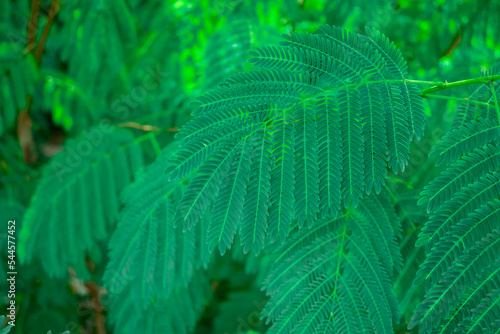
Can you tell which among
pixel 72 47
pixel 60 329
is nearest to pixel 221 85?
pixel 72 47

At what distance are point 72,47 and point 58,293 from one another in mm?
1509

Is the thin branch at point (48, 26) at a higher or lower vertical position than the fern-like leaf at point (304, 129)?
higher

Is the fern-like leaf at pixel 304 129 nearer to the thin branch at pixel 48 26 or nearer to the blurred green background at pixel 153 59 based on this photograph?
the blurred green background at pixel 153 59

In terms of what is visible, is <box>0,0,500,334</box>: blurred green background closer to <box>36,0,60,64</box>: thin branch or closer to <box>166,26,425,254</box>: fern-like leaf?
<box>36,0,60,64</box>: thin branch

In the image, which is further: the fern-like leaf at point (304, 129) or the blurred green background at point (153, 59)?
the blurred green background at point (153, 59)

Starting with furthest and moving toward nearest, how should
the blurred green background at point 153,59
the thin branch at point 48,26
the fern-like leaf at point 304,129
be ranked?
the thin branch at point 48,26 → the blurred green background at point 153,59 → the fern-like leaf at point 304,129

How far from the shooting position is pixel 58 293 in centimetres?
287

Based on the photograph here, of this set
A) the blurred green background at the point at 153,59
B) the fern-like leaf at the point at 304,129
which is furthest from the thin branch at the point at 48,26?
the fern-like leaf at the point at 304,129

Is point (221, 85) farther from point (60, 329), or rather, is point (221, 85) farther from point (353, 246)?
point (60, 329)

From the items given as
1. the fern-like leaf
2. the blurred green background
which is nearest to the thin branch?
the blurred green background

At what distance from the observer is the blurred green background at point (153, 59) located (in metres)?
2.22

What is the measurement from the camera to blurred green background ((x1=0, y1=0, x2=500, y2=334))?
2217mm

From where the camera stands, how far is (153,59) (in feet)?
8.81

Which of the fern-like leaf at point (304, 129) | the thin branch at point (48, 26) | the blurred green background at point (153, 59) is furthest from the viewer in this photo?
the thin branch at point (48, 26)
